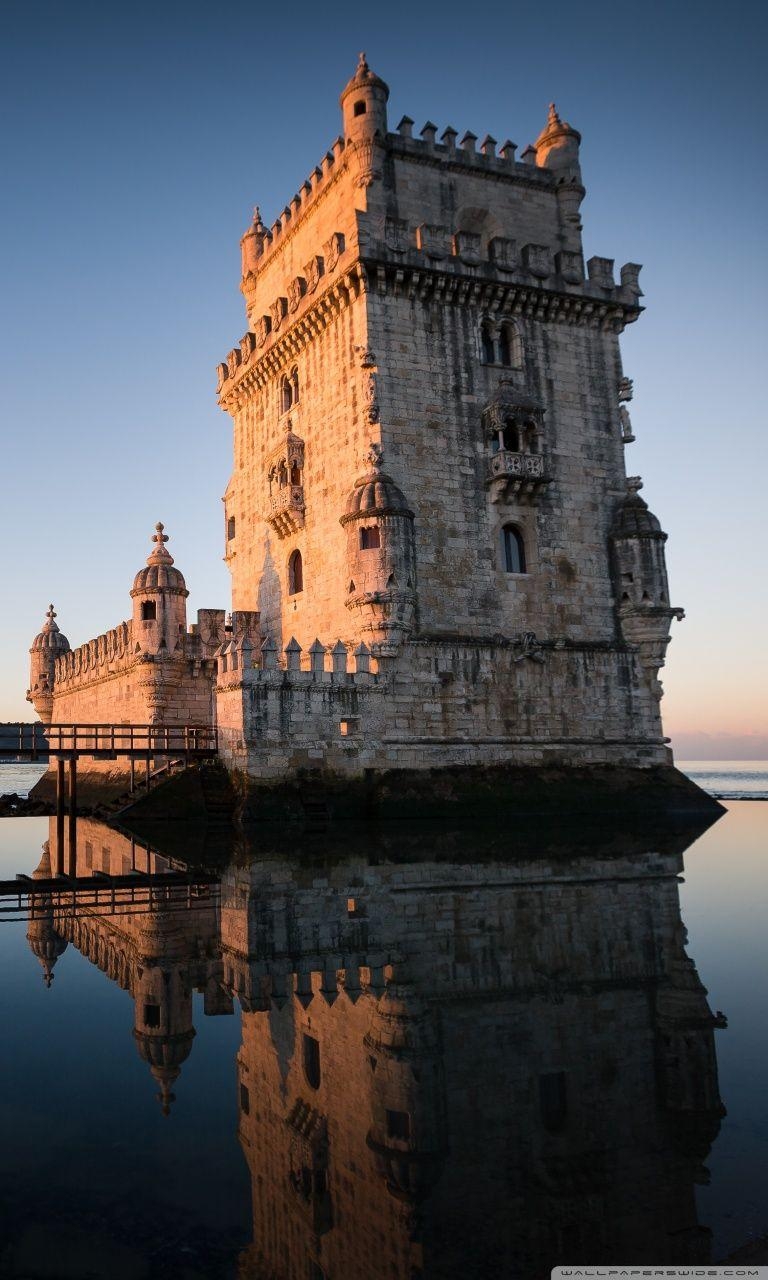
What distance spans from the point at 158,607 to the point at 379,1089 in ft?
85.2

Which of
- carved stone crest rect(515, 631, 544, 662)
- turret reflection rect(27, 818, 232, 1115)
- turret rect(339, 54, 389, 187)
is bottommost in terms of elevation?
turret reflection rect(27, 818, 232, 1115)

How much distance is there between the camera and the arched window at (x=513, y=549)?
25.5 metres

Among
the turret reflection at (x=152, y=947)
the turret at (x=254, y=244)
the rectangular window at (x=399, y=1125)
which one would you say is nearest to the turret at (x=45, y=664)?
the turret at (x=254, y=244)

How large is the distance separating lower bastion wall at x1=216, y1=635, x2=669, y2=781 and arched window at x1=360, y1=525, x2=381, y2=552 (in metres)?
2.57

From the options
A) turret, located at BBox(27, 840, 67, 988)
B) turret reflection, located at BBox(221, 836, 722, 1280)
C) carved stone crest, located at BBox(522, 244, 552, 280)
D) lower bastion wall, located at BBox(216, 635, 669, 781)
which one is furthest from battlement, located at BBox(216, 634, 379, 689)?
carved stone crest, located at BBox(522, 244, 552, 280)

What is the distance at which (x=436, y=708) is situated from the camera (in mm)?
23453

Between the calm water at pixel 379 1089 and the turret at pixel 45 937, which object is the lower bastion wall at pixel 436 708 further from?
the calm water at pixel 379 1089

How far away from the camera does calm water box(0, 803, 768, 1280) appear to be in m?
4.03

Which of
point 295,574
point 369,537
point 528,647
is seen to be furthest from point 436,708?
point 295,574

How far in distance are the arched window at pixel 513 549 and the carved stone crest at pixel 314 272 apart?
8.81m

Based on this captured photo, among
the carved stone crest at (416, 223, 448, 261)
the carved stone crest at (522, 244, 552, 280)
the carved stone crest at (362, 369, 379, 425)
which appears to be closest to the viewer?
the carved stone crest at (362, 369, 379, 425)

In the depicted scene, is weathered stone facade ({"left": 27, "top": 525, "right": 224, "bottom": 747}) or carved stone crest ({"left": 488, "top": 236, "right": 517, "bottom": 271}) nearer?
carved stone crest ({"left": 488, "top": 236, "right": 517, "bottom": 271})

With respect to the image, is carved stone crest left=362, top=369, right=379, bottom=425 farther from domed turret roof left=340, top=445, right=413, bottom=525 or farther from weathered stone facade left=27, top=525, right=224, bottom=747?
weathered stone facade left=27, top=525, right=224, bottom=747

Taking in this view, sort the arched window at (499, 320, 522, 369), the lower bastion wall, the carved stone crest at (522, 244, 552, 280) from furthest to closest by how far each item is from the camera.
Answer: the carved stone crest at (522, 244, 552, 280)
the arched window at (499, 320, 522, 369)
the lower bastion wall
